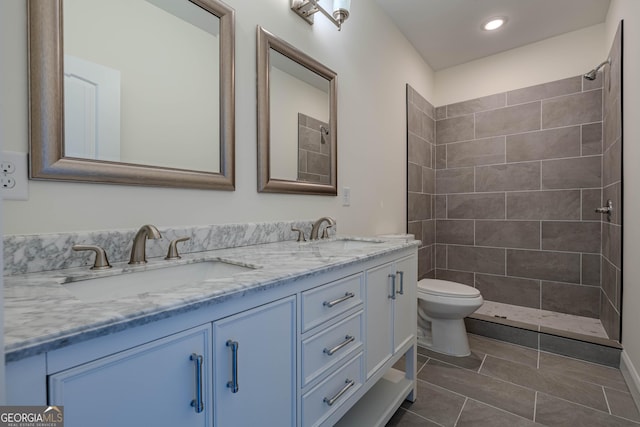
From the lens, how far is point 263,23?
1441 mm

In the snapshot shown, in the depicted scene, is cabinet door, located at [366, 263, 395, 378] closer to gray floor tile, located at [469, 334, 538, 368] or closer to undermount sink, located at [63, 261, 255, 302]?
undermount sink, located at [63, 261, 255, 302]

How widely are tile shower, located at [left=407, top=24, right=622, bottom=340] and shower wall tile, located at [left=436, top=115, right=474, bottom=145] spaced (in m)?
0.01

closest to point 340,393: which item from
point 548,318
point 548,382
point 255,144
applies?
point 255,144

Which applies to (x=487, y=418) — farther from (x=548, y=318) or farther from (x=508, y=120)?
(x=508, y=120)

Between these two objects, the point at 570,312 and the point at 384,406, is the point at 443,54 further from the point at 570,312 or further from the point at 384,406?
the point at 384,406

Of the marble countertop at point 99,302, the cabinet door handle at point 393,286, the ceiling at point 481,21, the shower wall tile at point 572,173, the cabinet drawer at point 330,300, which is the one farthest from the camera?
the shower wall tile at point 572,173

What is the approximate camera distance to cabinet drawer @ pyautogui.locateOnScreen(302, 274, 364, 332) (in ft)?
3.06

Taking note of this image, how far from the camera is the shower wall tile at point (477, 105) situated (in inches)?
114

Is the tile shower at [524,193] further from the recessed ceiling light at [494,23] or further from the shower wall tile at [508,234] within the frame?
the recessed ceiling light at [494,23]

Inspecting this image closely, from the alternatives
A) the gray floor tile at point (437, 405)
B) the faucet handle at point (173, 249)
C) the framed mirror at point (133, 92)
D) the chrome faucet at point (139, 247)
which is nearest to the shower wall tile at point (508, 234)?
the gray floor tile at point (437, 405)

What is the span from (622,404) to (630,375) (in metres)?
0.24

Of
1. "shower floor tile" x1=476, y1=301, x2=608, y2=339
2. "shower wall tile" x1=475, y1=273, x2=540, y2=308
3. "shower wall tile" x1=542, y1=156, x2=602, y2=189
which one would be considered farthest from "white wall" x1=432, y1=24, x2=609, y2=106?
"shower floor tile" x1=476, y1=301, x2=608, y2=339

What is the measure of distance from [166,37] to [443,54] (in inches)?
105

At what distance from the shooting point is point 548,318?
8.25 feet
